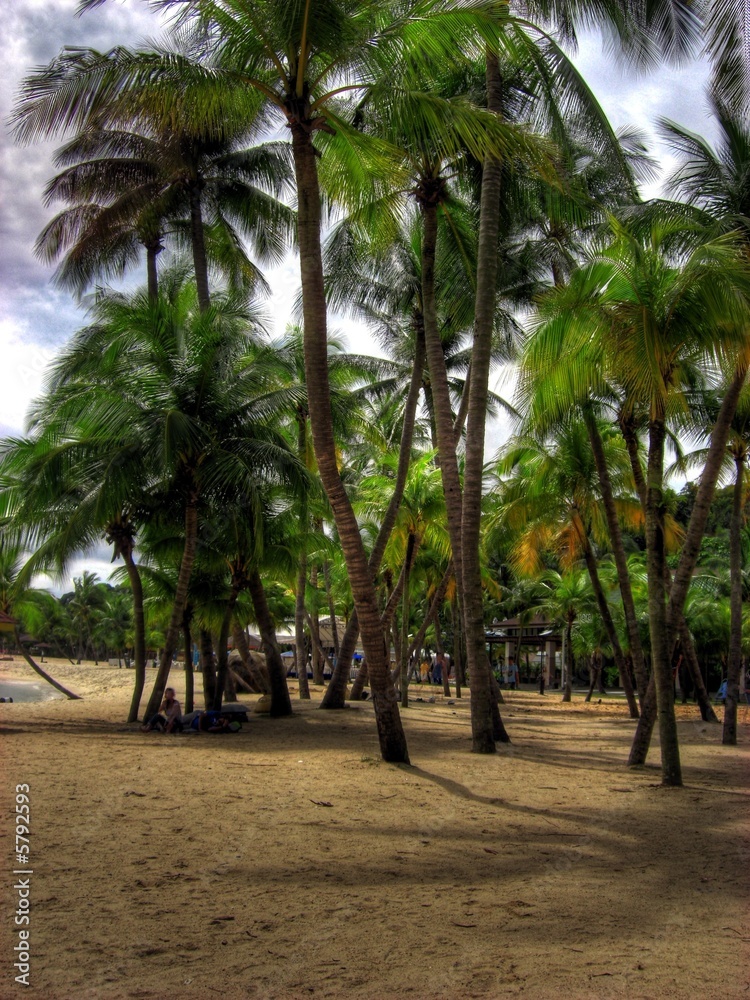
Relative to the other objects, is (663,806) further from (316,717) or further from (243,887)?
(316,717)

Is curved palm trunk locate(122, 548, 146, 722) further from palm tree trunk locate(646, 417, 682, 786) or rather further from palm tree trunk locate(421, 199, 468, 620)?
palm tree trunk locate(646, 417, 682, 786)

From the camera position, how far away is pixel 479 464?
1177 centimetres

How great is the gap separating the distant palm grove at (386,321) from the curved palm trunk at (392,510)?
0.07 meters

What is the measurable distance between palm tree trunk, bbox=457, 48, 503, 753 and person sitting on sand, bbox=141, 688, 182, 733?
541 cm

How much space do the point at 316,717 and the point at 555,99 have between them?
12789mm

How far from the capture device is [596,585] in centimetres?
2134

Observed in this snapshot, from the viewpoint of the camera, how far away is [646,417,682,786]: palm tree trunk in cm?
952

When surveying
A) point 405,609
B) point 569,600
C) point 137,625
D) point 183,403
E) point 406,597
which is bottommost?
point 137,625

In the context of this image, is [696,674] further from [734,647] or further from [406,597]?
[406,597]

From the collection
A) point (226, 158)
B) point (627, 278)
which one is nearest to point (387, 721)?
point (627, 278)

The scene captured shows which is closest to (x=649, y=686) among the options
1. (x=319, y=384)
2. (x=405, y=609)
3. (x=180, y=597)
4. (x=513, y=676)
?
(x=319, y=384)

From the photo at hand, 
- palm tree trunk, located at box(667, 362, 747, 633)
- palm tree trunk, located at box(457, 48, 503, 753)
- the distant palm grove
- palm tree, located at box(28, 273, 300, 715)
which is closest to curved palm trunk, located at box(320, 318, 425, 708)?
the distant palm grove

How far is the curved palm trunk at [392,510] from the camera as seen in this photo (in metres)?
16.8

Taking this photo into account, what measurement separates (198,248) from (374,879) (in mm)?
16534
